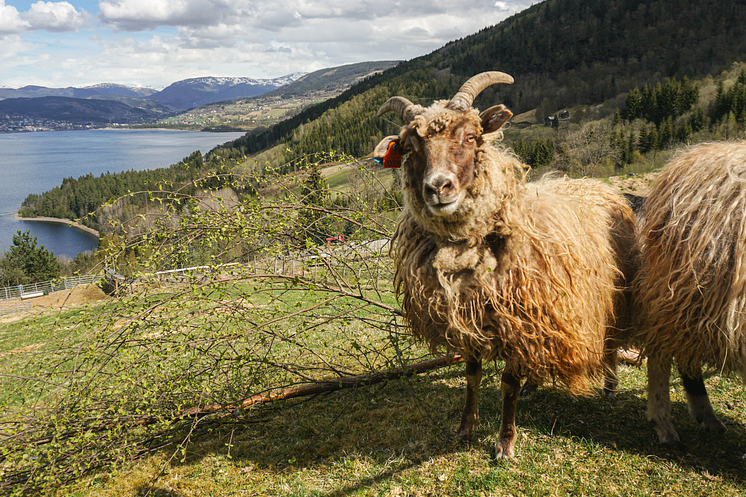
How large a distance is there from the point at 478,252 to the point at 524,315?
0.78m

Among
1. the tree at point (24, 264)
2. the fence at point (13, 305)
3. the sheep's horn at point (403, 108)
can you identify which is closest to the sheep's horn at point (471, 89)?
the sheep's horn at point (403, 108)

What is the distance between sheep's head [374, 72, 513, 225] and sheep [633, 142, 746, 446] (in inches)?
78.2

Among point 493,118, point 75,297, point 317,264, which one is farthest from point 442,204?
point 75,297

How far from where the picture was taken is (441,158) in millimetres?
3898

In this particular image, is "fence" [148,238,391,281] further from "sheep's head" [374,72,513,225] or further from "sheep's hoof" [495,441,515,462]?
"sheep's hoof" [495,441,515,462]

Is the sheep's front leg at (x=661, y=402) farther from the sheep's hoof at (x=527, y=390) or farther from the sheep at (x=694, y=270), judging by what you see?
the sheep's hoof at (x=527, y=390)

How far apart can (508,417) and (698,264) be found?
2.45 m

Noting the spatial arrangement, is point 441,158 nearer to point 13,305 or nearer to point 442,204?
point 442,204

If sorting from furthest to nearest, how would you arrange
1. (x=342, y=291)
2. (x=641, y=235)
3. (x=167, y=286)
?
(x=342, y=291) < (x=167, y=286) < (x=641, y=235)

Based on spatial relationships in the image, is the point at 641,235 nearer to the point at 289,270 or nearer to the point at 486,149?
the point at 486,149

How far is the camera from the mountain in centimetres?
11150

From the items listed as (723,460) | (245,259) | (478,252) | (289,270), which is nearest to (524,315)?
(478,252)

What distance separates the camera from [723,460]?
4.34 metres

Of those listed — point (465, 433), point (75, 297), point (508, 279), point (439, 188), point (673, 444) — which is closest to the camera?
point (439, 188)
